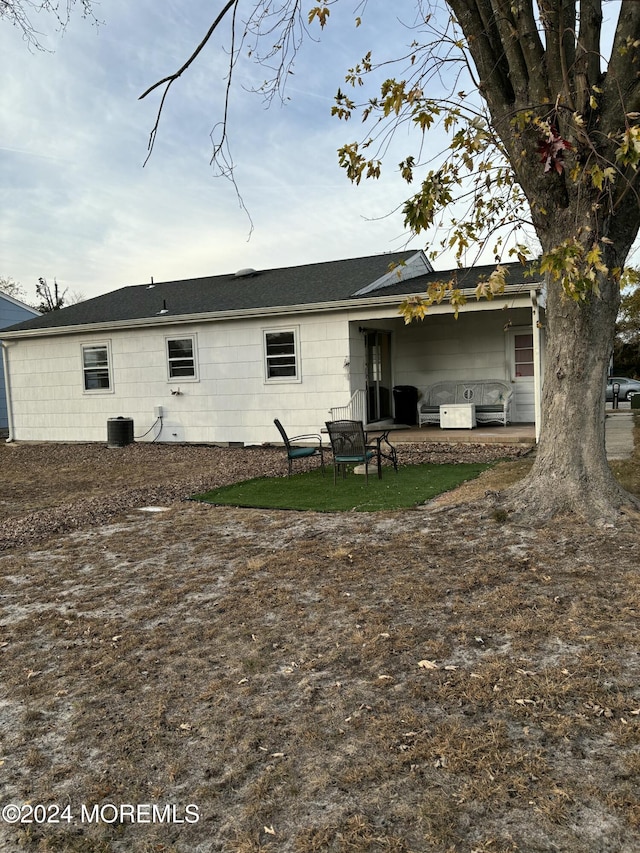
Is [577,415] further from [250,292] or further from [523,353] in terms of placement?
[250,292]

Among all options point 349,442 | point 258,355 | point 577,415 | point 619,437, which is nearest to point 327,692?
point 577,415

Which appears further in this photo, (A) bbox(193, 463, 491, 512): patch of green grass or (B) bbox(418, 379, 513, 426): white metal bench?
(B) bbox(418, 379, 513, 426): white metal bench

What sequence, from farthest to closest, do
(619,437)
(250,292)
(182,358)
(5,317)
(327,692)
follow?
(5,317), (250,292), (182,358), (619,437), (327,692)

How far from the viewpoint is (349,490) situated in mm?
8398

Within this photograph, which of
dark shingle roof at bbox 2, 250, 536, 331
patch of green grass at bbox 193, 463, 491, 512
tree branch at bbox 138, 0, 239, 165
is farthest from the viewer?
dark shingle roof at bbox 2, 250, 536, 331

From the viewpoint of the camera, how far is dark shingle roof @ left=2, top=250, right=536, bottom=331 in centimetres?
1378

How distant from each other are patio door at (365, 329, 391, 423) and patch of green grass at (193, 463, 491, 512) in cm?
484

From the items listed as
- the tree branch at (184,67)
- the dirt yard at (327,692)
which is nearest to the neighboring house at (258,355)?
the tree branch at (184,67)

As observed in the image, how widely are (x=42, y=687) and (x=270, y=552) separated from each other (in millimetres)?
2498

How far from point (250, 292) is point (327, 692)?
1360 cm

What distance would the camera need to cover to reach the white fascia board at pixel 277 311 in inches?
456

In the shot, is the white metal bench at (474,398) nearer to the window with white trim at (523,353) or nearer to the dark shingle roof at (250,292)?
the window with white trim at (523,353)

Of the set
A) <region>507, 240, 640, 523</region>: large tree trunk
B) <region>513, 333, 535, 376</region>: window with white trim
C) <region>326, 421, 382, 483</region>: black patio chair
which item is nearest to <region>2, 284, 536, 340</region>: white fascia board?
<region>513, 333, 535, 376</region>: window with white trim

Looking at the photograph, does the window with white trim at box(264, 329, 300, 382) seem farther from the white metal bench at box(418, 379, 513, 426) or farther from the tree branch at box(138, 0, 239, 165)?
the tree branch at box(138, 0, 239, 165)
